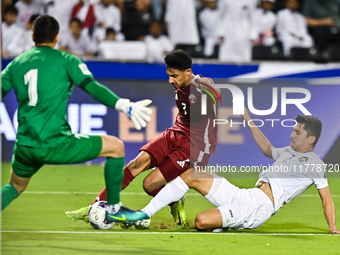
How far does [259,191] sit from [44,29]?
8.43ft

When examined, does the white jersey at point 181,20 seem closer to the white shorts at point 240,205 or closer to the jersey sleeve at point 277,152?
the jersey sleeve at point 277,152

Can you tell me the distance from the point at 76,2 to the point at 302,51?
4894 mm

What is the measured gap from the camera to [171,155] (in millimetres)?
5812

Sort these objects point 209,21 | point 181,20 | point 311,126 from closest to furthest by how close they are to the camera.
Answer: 1. point 311,126
2. point 181,20
3. point 209,21

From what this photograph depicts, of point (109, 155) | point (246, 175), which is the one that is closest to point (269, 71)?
point (246, 175)

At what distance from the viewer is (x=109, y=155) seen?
463 centimetres

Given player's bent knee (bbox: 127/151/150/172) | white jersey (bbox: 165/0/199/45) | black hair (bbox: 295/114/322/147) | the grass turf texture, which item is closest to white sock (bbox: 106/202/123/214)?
the grass turf texture

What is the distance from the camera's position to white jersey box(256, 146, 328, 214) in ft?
17.5

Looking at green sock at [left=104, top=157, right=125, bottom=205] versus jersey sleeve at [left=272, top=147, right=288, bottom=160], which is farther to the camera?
jersey sleeve at [left=272, top=147, right=288, bottom=160]

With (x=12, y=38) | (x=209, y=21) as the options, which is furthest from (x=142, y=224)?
(x=209, y=21)

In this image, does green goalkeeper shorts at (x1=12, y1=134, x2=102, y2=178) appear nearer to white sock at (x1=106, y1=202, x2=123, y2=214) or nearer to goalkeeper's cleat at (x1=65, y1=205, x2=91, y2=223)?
white sock at (x1=106, y1=202, x2=123, y2=214)

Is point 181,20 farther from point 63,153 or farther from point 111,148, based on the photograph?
point 63,153

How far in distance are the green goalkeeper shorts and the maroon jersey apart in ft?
5.00

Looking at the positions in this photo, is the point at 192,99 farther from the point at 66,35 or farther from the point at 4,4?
the point at 4,4
